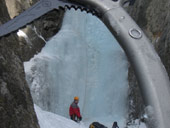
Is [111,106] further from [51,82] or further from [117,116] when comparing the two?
[51,82]

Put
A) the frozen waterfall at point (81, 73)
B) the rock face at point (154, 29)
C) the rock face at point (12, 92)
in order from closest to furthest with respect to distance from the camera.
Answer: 1. the rock face at point (12, 92)
2. the rock face at point (154, 29)
3. the frozen waterfall at point (81, 73)

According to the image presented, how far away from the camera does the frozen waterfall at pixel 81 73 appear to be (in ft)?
32.4

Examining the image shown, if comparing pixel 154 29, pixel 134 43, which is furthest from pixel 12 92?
pixel 154 29

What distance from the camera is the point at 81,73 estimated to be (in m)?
11.6

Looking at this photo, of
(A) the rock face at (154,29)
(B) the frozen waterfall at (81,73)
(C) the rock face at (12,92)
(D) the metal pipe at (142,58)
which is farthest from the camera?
(B) the frozen waterfall at (81,73)

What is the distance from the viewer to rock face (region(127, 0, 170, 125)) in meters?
9.34

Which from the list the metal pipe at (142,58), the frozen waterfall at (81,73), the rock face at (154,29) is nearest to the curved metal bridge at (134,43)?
the metal pipe at (142,58)

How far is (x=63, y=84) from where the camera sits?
1047cm

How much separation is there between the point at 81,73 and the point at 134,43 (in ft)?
31.4

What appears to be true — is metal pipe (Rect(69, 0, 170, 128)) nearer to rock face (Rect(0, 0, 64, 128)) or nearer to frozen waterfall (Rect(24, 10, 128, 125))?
rock face (Rect(0, 0, 64, 128))

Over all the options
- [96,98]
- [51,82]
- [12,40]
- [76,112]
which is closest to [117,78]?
[96,98]

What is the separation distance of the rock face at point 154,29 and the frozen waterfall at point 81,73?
53 cm

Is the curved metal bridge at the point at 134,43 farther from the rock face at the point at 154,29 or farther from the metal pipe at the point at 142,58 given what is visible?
the rock face at the point at 154,29

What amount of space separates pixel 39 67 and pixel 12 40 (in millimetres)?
6323
